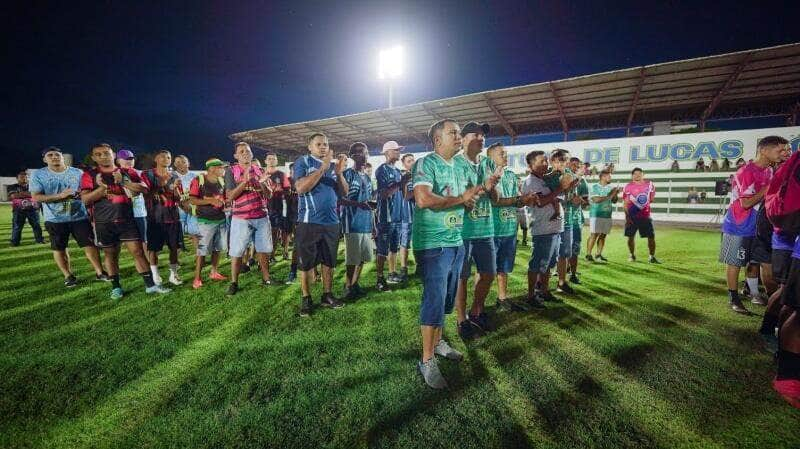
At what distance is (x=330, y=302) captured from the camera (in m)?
4.36

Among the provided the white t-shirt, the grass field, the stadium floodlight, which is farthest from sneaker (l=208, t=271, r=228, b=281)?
the stadium floodlight

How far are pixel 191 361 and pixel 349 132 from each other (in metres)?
25.7

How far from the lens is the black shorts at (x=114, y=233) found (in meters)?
4.79

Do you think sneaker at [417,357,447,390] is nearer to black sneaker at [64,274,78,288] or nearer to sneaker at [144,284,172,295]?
sneaker at [144,284,172,295]

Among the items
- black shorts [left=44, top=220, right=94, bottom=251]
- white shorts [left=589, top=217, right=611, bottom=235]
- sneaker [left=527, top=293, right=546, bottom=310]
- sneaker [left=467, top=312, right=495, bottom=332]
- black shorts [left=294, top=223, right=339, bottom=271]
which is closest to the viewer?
sneaker [left=467, top=312, right=495, bottom=332]

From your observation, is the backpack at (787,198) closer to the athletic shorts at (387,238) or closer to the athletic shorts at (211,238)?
the athletic shorts at (387,238)

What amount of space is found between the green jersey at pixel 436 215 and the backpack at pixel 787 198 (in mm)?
2533

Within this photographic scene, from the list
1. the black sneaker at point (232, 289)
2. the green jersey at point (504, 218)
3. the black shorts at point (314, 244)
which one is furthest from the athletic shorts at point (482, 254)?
the black sneaker at point (232, 289)

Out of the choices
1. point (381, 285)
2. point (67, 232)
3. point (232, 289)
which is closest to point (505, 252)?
point (381, 285)

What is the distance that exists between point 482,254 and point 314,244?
2.11 metres

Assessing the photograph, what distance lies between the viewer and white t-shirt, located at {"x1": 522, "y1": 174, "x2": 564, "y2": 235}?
14.2 feet

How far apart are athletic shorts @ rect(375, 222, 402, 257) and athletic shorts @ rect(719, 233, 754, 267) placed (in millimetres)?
4550

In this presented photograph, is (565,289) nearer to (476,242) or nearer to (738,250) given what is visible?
(738,250)

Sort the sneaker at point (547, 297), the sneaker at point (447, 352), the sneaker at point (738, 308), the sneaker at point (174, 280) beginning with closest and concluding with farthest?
the sneaker at point (447, 352), the sneaker at point (738, 308), the sneaker at point (547, 297), the sneaker at point (174, 280)
